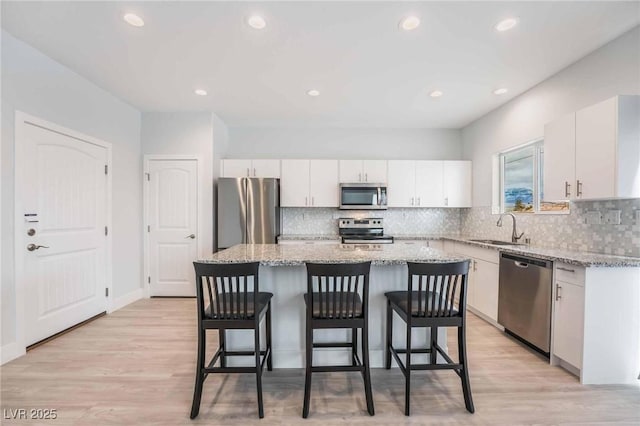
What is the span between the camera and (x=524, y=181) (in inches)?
138

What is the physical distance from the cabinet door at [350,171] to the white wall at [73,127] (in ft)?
9.96

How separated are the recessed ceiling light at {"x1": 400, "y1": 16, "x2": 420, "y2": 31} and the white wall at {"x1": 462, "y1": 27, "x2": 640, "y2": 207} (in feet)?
5.68

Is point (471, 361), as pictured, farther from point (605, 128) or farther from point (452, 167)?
point (452, 167)

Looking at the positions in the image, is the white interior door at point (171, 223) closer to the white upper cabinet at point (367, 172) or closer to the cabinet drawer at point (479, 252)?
the white upper cabinet at point (367, 172)

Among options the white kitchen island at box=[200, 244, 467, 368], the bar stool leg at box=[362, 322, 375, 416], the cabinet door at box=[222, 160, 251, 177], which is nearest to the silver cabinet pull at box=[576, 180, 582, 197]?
the white kitchen island at box=[200, 244, 467, 368]

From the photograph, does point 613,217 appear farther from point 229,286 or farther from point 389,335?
point 229,286

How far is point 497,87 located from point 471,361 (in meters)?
2.93

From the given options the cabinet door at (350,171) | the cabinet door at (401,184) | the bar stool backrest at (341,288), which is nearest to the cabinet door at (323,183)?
the cabinet door at (350,171)

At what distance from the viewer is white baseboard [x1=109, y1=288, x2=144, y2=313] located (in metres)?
3.61

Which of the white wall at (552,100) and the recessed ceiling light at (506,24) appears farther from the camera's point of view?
the white wall at (552,100)

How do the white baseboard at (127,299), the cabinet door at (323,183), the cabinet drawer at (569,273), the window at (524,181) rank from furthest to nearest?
the cabinet door at (323,183), the white baseboard at (127,299), the window at (524,181), the cabinet drawer at (569,273)

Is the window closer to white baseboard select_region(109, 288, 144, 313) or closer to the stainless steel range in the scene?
the stainless steel range

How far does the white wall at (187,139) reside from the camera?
409 centimetres

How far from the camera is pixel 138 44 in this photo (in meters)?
2.39
